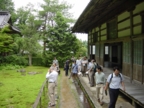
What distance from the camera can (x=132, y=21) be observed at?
26.2 feet

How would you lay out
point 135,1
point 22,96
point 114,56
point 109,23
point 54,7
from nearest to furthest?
point 135,1 < point 22,96 < point 109,23 < point 114,56 < point 54,7

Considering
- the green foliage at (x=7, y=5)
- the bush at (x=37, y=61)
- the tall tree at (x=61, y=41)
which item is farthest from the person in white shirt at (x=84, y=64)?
the green foliage at (x=7, y=5)

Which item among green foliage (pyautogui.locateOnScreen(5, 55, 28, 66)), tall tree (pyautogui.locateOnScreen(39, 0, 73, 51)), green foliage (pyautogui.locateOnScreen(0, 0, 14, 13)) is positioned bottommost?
green foliage (pyautogui.locateOnScreen(5, 55, 28, 66))

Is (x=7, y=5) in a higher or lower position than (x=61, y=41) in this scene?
higher

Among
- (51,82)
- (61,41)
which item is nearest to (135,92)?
(51,82)

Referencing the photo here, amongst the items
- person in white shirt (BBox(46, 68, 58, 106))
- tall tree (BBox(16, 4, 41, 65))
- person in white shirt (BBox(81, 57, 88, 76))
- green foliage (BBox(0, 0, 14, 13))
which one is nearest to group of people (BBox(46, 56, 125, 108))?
person in white shirt (BBox(46, 68, 58, 106))

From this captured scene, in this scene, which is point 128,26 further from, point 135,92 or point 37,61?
point 37,61

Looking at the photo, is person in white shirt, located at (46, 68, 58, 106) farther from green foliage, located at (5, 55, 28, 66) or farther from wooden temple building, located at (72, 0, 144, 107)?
green foliage, located at (5, 55, 28, 66)

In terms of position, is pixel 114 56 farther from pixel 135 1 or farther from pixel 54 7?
pixel 54 7

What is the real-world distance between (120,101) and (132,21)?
3.61 metres

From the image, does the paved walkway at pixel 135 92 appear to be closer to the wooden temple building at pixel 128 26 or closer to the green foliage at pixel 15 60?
the wooden temple building at pixel 128 26

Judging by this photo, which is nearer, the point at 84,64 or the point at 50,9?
the point at 84,64


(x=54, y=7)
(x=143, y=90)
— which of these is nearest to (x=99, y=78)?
(x=143, y=90)

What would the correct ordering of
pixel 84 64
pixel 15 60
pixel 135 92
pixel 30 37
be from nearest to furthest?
pixel 135 92 < pixel 84 64 < pixel 15 60 < pixel 30 37
